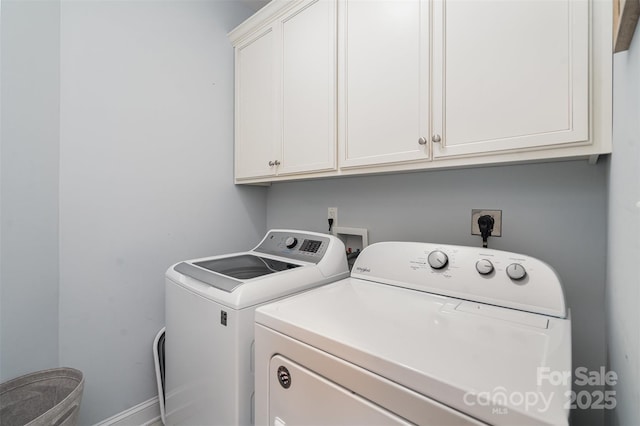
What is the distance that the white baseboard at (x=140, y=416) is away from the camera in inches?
60.1

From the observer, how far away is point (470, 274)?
39.2 inches

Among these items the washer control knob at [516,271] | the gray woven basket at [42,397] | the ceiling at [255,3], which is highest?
the ceiling at [255,3]

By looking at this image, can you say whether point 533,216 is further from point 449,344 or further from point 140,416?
point 140,416

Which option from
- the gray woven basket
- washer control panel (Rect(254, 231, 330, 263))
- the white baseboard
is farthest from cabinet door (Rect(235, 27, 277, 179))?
the white baseboard

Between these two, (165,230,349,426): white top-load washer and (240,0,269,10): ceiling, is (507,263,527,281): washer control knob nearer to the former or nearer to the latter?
(165,230,349,426): white top-load washer

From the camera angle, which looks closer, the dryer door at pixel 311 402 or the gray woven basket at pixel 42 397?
the dryer door at pixel 311 402

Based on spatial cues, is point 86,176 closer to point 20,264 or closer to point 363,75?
point 20,264

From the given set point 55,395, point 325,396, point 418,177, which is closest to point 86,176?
point 55,395

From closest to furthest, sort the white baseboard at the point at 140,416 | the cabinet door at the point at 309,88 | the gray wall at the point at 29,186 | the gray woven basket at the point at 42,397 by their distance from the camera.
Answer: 1. the gray woven basket at the point at 42,397
2. the gray wall at the point at 29,186
3. the cabinet door at the point at 309,88
4. the white baseboard at the point at 140,416

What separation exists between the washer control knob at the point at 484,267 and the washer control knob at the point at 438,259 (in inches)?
4.2

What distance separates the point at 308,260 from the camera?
4.60 ft

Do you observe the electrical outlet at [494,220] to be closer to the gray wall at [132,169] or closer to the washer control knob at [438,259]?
the washer control knob at [438,259]

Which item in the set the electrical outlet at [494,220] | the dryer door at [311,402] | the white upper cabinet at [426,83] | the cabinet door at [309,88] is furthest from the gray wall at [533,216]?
the dryer door at [311,402]

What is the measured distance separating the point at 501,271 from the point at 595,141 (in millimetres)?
470
